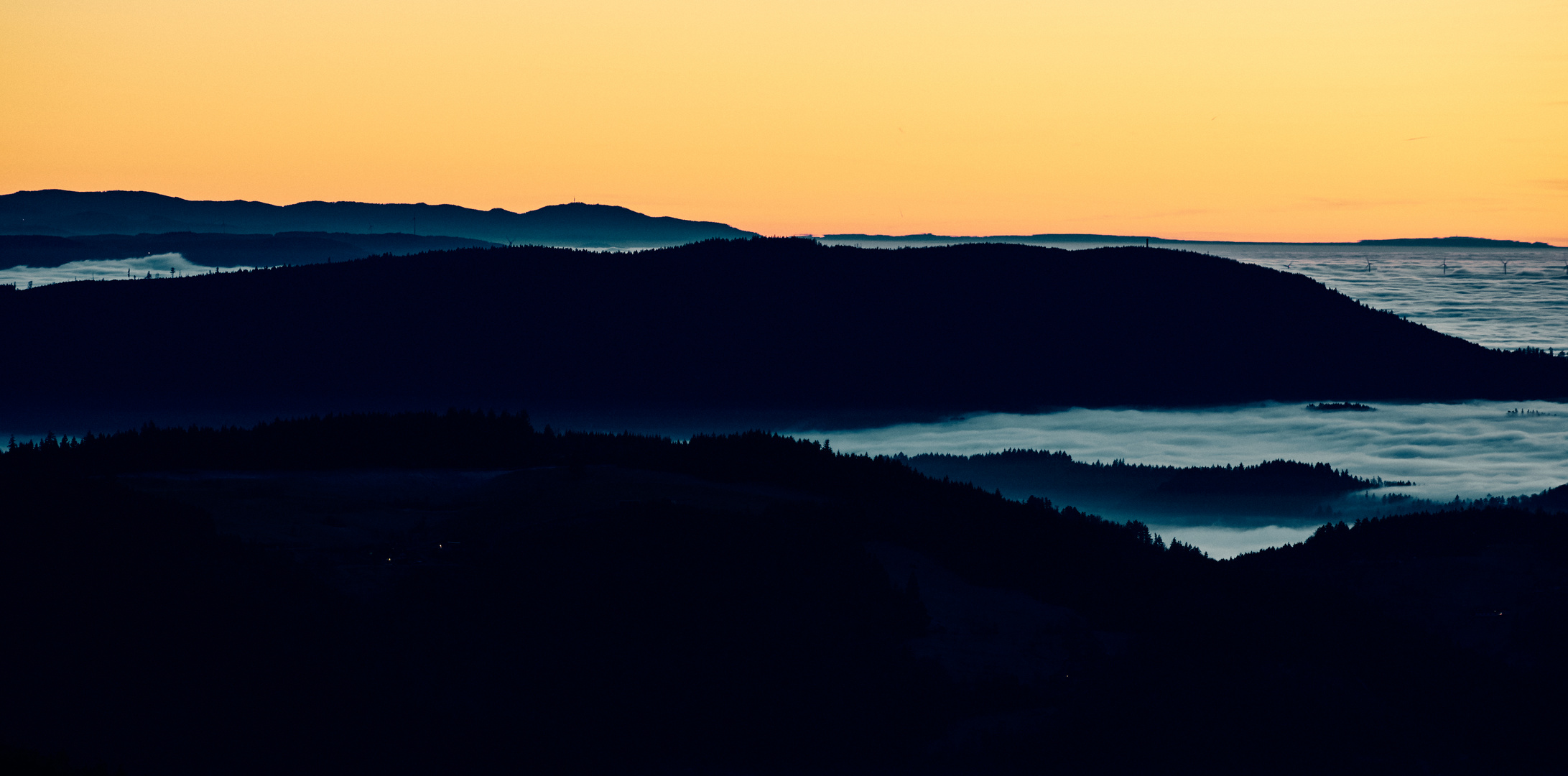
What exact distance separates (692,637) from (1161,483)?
64312mm

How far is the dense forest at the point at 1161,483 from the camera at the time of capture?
77.6 m

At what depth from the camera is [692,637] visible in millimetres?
26328

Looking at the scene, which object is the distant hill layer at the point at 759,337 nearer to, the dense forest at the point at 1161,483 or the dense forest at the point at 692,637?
the dense forest at the point at 1161,483

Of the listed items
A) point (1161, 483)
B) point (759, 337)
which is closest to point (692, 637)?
point (1161, 483)

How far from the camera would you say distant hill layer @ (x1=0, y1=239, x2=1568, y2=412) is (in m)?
140

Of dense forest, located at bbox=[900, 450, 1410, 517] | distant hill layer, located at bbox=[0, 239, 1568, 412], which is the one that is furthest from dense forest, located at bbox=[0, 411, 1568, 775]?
distant hill layer, located at bbox=[0, 239, 1568, 412]

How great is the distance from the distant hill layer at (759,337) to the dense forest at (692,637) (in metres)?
105

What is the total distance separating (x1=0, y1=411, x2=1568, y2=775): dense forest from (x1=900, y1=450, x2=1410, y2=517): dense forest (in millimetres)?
40967

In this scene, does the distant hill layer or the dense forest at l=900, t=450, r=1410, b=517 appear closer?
the dense forest at l=900, t=450, r=1410, b=517

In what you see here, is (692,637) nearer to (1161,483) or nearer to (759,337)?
(1161,483)

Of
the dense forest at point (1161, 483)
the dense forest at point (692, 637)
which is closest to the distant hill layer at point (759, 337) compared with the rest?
the dense forest at point (1161, 483)

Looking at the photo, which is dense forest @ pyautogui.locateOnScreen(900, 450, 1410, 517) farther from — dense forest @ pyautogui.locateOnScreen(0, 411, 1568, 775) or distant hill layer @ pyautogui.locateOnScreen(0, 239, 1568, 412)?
distant hill layer @ pyautogui.locateOnScreen(0, 239, 1568, 412)

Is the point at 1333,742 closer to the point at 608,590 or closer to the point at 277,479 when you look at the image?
the point at 608,590

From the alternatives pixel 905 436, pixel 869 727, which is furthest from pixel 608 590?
pixel 905 436
